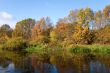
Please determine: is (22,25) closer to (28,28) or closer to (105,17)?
(28,28)

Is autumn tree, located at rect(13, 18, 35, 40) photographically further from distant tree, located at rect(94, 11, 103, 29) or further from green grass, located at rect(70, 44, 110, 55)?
green grass, located at rect(70, 44, 110, 55)

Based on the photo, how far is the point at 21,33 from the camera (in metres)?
73.6

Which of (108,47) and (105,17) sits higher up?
(105,17)

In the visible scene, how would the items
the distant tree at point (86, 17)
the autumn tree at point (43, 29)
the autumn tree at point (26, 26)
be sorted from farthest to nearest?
the autumn tree at point (26, 26) → the autumn tree at point (43, 29) → the distant tree at point (86, 17)

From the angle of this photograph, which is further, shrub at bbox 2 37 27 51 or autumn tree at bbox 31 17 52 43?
autumn tree at bbox 31 17 52 43

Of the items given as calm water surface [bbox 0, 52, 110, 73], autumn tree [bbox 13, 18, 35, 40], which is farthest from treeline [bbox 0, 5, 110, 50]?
calm water surface [bbox 0, 52, 110, 73]

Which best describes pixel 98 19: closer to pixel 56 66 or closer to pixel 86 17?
pixel 86 17

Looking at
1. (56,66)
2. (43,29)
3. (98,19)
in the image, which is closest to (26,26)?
(43,29)

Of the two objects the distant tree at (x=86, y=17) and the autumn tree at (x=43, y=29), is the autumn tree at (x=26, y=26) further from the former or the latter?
the distant tree at (x=86, y=17)

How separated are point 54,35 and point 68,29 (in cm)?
400

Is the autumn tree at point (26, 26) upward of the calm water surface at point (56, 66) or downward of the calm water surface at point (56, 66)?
upward

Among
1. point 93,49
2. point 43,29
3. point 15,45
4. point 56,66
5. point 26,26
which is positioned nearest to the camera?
point 56,66

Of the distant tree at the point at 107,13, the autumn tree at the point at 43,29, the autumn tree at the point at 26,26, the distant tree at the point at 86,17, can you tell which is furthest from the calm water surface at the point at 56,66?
the autumn tree at the point at 26,26

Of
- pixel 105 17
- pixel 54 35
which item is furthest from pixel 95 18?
pixel 54 35
